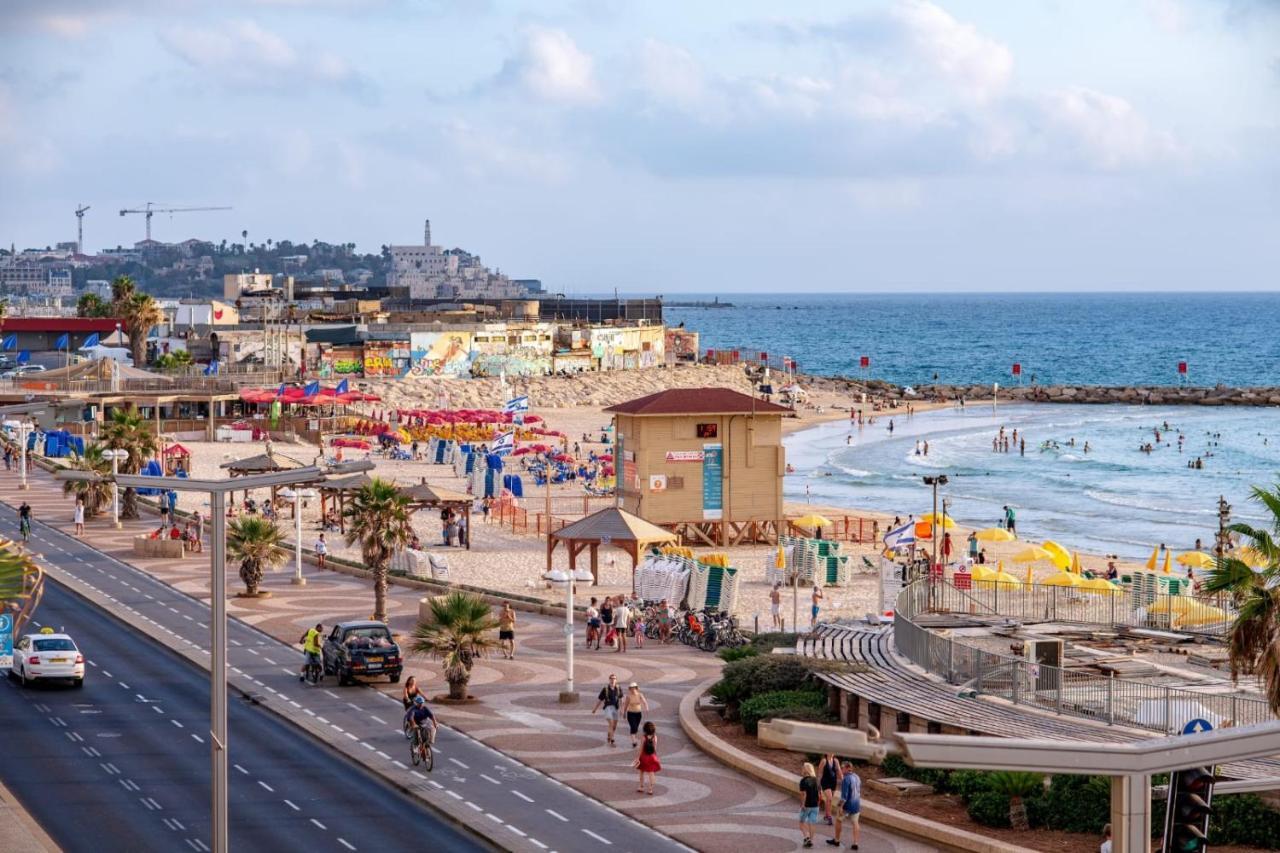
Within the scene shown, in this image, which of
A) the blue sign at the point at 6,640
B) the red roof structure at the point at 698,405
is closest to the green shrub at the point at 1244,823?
the blue sign at the point at 6,640

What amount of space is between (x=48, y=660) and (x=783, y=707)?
15015 millimetres

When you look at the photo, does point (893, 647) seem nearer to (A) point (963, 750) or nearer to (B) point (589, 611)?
(B) point (589, 611)

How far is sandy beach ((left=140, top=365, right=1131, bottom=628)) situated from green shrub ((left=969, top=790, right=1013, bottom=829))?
19.9 m

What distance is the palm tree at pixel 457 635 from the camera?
33.0 metres

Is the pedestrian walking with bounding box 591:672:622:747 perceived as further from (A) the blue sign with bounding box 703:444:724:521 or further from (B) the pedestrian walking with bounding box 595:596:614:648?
(A) the blue sign with bounding box 703:444:724:521

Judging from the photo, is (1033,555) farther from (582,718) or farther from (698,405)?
(582,718)

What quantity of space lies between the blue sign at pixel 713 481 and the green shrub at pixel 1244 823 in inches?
1392

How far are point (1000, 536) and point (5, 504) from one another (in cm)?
3708

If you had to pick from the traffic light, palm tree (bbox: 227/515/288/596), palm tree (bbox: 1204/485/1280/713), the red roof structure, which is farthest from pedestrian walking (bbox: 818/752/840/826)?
the red roof structure

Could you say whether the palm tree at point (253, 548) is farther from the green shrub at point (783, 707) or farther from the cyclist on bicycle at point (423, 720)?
the green shrub at point (783, 707)

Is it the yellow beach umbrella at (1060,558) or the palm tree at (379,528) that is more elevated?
the palm tree at (379,528)

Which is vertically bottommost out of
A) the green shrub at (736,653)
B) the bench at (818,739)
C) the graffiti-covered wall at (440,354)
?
the bench at (818,739)

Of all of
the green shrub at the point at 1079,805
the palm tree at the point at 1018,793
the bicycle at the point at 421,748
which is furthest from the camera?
the bicycle at the point at 421,748

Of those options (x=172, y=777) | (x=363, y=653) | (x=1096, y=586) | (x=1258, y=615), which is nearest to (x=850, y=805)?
(x=1258, y=615)
